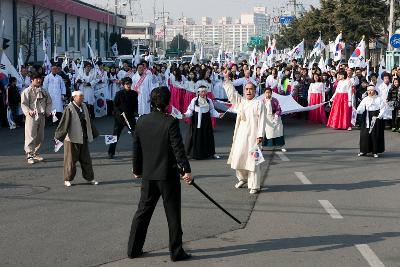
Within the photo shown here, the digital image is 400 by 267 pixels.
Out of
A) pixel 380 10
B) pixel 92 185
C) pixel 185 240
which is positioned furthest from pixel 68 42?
pixel 185 240

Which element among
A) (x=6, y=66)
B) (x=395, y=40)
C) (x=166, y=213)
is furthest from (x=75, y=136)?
(x=395, y=40)

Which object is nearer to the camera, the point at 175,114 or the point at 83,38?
the point at 175,114

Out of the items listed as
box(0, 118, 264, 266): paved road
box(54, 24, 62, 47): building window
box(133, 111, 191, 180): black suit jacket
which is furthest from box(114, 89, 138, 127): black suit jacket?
box(54, 24, 62, 47): building window

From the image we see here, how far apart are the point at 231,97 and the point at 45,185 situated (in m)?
3.46

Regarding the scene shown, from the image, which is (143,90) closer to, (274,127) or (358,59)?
(274,127)

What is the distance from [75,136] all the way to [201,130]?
4.17 metres

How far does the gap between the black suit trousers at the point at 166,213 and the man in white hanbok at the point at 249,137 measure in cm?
379

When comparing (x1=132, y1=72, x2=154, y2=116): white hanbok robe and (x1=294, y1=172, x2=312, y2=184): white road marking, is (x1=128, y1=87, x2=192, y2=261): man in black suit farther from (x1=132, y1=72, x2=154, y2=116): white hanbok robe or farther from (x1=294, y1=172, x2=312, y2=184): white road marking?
(x1=132, y1=72, x2=154, y2=116): white hanbok robe

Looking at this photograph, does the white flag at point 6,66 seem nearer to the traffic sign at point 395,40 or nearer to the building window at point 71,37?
the traffic sign at point 395,40

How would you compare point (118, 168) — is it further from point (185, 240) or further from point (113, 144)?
point (185, 240)

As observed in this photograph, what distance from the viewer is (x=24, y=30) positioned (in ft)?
164

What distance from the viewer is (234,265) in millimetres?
6879

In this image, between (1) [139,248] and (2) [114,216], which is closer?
(1) [139,248]

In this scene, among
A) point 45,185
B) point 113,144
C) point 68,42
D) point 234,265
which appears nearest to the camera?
point 234,265
